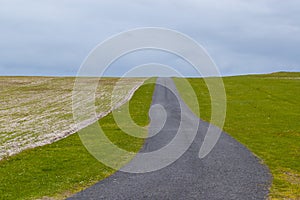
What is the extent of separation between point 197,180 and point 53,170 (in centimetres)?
790

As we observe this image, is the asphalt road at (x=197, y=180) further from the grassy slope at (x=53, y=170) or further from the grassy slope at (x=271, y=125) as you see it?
the grassy slope at (x=53, y=170)

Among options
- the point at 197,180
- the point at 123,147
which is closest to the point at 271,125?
the point at 123,147

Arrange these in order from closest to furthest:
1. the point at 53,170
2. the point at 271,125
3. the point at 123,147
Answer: the point at 53,170
the point at 123,147
the point at 271,125

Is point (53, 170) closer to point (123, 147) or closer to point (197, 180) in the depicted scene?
point (123, 147)

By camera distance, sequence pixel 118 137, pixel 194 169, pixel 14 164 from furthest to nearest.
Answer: pixel 118 137 → pixel 14 164 → pixel 194 169

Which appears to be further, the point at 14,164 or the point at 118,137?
the point at 118,137

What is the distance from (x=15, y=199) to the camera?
16.8 m

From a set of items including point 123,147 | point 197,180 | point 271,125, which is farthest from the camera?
point 271,125

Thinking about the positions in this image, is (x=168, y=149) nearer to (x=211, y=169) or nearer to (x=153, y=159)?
(x=153, y=159)

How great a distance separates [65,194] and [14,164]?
280 inches

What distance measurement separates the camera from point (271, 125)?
4134 cm

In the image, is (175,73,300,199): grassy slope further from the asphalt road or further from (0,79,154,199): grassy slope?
(0,79,154,199): grassy slope

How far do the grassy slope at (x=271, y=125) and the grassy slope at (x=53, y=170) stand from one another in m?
8.47

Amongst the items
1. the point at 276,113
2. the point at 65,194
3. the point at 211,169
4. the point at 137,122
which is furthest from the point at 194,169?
the point at 276,113
